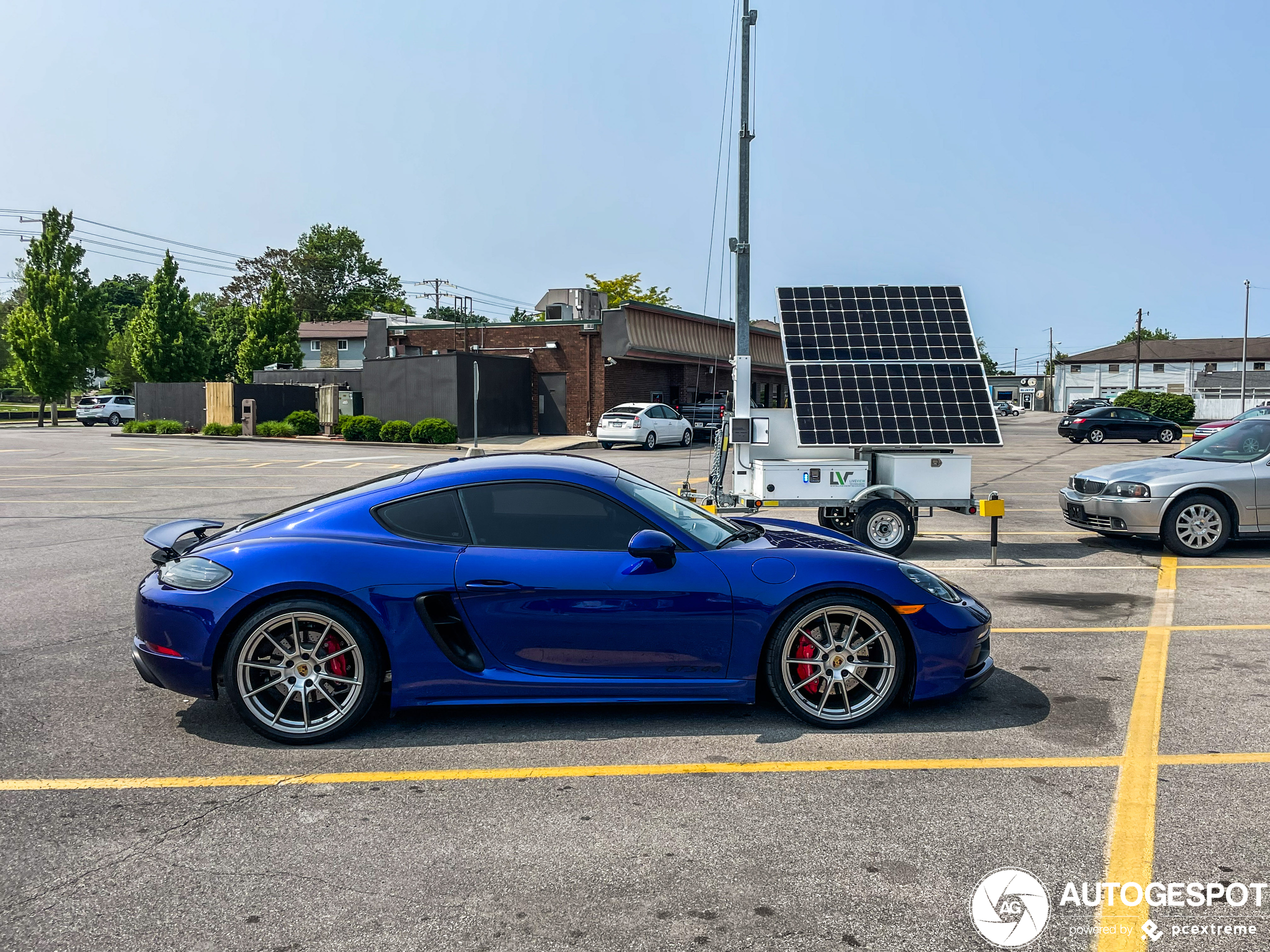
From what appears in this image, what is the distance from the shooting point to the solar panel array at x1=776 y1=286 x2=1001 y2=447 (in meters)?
11.0

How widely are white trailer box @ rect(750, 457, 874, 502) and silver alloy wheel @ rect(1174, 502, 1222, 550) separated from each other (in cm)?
332

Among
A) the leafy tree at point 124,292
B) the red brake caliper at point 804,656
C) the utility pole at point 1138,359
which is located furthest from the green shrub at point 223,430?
the leafy tree at point 124,292

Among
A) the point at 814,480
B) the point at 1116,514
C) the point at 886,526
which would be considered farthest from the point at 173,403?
the point at 1116,514

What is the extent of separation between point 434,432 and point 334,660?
31.6 meters

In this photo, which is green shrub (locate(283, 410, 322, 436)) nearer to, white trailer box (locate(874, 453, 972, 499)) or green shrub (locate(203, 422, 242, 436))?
green shrub (locate(203, 422, 242, 436))

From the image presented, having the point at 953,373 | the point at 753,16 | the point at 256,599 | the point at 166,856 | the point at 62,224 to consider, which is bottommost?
the point at 166,856

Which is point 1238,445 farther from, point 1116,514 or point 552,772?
point 552,772

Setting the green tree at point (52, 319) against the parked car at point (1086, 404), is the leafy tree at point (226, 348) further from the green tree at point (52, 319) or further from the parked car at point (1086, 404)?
the parked car at point (1086, 404)

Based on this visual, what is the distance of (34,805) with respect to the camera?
4180 millimetres

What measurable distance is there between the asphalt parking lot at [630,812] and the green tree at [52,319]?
52.2 m

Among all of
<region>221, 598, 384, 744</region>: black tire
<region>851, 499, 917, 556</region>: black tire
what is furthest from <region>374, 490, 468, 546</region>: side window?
<region>851, 499, 917, 556</region>: black tire

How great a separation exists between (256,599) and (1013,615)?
5.63 meters

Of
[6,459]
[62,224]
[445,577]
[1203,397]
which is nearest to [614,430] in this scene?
[6,459]

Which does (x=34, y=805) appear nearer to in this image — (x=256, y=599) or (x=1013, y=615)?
(x=256, y=599)
